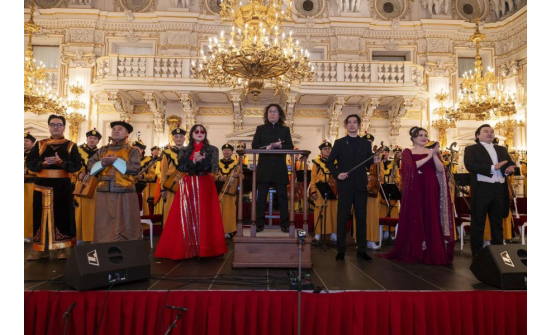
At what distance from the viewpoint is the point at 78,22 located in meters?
14.0

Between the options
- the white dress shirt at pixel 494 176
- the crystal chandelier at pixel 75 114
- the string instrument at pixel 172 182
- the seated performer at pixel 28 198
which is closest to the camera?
the white dress shirt at pixel 494 176

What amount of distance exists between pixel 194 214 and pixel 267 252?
113 cm

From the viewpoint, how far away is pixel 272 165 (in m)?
4.31

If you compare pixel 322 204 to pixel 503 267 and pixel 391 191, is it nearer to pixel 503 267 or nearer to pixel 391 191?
pixel 391 191

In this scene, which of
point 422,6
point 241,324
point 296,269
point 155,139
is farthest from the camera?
point 422,6

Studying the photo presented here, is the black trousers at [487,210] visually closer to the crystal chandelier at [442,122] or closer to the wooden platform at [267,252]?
the wooden platform at [267,252]

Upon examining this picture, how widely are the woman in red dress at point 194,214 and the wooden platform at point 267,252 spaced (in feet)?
2.35

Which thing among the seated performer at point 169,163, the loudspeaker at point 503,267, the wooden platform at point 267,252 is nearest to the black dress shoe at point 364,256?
the wooden platform at point 267,252

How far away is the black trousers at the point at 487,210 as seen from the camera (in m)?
4.45

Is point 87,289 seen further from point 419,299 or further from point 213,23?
point 213,23

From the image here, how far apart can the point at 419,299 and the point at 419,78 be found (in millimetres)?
11701

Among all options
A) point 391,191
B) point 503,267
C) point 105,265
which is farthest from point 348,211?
point 105,265

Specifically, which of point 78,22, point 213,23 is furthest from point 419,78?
point 78,22

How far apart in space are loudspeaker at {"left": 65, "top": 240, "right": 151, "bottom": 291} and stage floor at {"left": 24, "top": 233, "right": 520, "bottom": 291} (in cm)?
10
